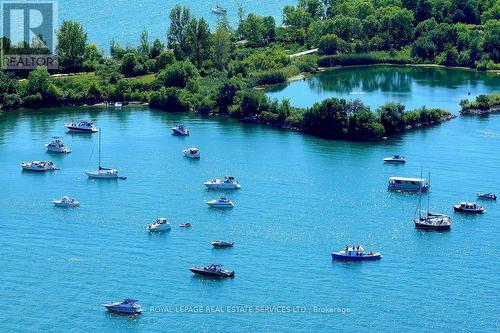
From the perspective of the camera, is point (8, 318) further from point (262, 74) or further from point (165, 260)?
point (262, 74)

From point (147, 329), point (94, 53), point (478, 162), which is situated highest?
point (94, 53)

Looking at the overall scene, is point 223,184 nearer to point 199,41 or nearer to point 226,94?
point 226,94

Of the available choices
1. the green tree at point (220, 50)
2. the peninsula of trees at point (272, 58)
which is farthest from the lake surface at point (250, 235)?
the green tree at point (220, 50)

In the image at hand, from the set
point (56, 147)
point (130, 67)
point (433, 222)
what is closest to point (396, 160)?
point (433, 222)

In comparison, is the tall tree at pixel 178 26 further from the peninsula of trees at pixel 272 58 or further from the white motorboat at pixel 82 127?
the white motorboat at pixel 82 127

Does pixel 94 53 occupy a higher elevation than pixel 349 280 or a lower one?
higher

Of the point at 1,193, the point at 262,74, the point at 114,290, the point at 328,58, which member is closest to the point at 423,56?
the point at 328,58
